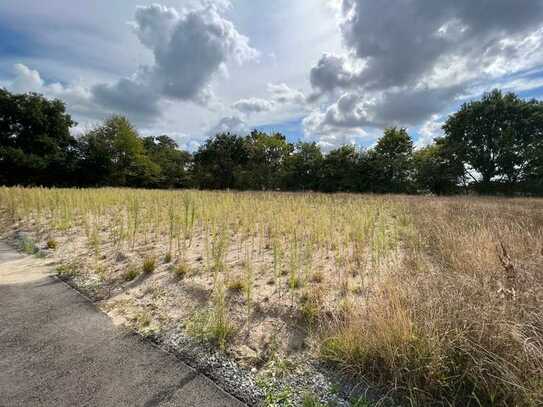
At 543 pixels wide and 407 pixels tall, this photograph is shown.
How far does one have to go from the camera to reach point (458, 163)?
842 inches

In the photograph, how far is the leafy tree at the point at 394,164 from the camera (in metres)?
22.2

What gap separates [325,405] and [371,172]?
23.3m

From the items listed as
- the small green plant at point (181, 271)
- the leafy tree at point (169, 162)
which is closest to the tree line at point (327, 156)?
the leafy tree at point (169, 162)

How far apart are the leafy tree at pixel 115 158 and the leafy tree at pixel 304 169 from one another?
53.2 feet

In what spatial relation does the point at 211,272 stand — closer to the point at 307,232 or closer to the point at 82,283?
the point at 82,283

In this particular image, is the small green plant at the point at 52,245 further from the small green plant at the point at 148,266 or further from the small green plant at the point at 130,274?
the small green plant at the point at 148,266

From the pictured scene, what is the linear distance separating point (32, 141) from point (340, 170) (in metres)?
27.3

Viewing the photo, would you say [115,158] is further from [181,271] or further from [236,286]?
[236,286]

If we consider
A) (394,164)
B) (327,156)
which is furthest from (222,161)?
(394,164)

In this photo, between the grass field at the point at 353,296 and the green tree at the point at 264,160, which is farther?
the green tree at the point at 264,160

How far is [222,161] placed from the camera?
32750mm

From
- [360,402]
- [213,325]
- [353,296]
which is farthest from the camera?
[353,296]

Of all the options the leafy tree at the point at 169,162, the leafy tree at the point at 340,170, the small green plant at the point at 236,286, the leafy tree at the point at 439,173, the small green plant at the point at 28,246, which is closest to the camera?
the small green plant at the point at 236,286

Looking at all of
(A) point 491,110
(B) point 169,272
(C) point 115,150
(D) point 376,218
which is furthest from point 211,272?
(C) point 115,150
